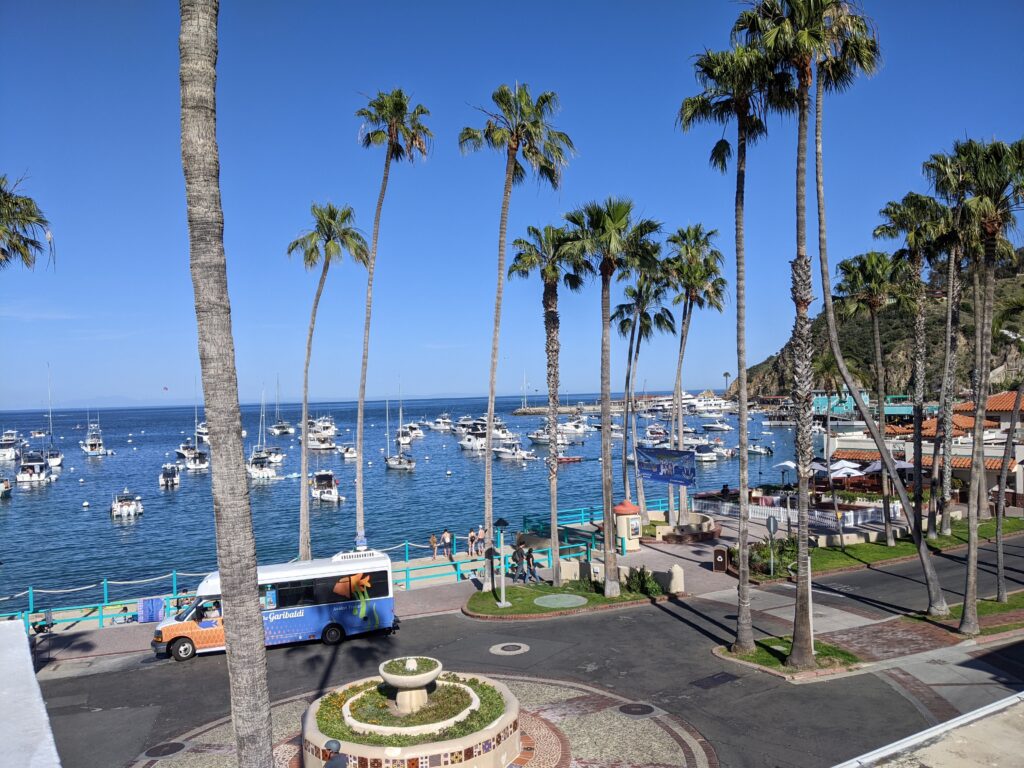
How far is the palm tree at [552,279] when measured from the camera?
27.6 meters

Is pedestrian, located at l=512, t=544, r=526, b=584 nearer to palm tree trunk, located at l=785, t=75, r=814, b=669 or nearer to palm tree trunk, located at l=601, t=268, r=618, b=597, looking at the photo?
palm tree trunk, located at l=601, t=268, r=618, b=597

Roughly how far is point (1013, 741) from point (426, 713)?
30.7 feet

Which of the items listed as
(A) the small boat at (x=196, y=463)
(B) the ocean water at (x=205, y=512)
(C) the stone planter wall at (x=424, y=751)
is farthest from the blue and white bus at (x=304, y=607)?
(A) the small boat at (x=196, y=463)

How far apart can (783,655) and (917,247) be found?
20.0 meters

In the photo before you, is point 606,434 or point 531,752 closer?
point 531,752

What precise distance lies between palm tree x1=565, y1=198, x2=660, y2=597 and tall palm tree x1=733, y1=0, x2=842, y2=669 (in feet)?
22.2

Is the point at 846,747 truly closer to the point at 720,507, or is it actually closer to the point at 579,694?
the point at 579,694

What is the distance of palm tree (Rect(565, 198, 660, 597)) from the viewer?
82.4ft

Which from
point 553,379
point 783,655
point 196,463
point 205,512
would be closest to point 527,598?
point 553,379

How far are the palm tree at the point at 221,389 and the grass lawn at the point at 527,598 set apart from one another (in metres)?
16.9

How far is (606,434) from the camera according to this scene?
1030 inches

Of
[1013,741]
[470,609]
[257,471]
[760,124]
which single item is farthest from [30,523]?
[1013,741]

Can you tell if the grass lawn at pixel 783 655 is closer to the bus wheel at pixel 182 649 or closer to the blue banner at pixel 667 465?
the blue banner at pixel 667 465

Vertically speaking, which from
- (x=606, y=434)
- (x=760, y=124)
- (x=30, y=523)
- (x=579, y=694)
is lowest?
(x=30, y=523)
